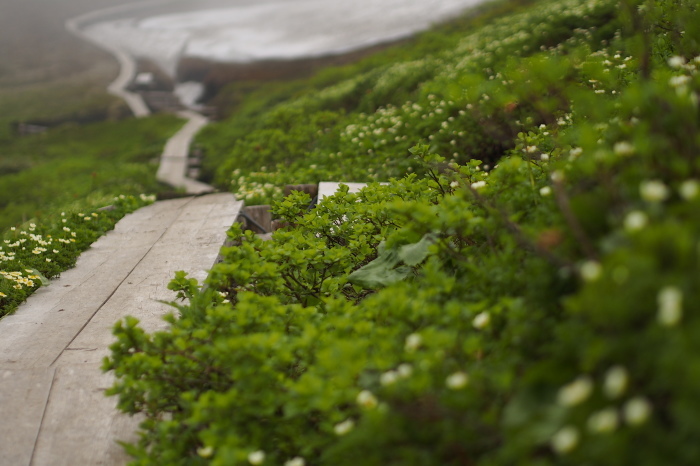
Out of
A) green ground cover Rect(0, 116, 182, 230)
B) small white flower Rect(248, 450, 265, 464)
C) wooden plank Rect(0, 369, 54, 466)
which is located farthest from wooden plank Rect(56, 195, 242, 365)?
green ground cover Rect(0, 116, 182, 230)

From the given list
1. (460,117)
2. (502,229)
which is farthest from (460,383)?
(460,117)

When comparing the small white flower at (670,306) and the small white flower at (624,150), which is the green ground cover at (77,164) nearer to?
the small white flower at (624,150)

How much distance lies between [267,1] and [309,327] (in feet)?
90.2

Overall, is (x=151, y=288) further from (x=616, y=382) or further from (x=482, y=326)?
(x=616, y=382)

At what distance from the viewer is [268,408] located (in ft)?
6.19

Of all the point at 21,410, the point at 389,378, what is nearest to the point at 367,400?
the point at 389,378

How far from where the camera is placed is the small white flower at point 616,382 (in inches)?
45.8

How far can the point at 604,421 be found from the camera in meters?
1.14

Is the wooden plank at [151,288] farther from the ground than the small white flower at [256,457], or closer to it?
closer to it

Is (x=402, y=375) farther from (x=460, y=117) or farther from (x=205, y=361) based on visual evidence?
(x=460, y=117)

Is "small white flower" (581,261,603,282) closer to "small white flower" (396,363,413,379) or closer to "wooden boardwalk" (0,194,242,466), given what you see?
"small white flower" (396,363,413,379)

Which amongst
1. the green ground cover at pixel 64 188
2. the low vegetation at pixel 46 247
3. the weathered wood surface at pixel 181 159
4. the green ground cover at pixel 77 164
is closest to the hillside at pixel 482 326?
the low vegetation at pixel 46 247

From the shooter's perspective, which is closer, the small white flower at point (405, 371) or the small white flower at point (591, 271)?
the small white flower at point (591, 271)

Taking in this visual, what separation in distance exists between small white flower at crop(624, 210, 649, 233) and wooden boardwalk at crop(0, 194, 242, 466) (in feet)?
6.41
